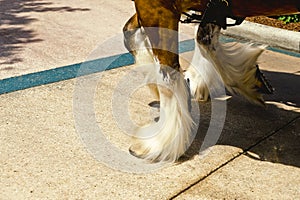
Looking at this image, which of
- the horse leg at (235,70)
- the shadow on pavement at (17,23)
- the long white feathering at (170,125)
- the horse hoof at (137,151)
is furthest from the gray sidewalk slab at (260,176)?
the shadow on pavement at (17,23)

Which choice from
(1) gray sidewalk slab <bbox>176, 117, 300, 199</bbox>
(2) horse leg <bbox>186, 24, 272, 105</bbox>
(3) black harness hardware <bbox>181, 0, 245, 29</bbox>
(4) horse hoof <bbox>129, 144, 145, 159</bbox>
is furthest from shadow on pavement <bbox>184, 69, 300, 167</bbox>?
(3) black harness hardware <bbox>181, 0, 245, 29</bbox>

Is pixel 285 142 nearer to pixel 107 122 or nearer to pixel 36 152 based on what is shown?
pixel 107 122

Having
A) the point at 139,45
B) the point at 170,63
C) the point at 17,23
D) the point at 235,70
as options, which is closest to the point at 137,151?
the point at 170,63

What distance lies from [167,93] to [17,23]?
356 centimetres

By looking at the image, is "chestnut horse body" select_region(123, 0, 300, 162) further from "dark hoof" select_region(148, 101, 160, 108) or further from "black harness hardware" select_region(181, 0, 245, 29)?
"dark hoof" select_region(148, 101, 160, 108)

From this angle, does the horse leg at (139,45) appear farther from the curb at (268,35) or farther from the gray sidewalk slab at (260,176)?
the curb at (268,35)

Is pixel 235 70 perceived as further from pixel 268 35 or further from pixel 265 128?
pixel 268 35

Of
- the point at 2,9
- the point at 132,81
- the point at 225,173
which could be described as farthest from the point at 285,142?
the point at 2,9

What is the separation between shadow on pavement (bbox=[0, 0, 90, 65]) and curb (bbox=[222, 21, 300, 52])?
7.47 ft

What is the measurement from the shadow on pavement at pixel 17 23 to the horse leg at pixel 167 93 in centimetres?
219

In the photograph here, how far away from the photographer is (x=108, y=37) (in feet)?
19.0

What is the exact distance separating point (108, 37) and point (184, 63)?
1.28m

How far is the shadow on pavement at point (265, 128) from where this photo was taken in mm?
3254

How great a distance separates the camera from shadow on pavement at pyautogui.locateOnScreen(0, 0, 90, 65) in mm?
5145
